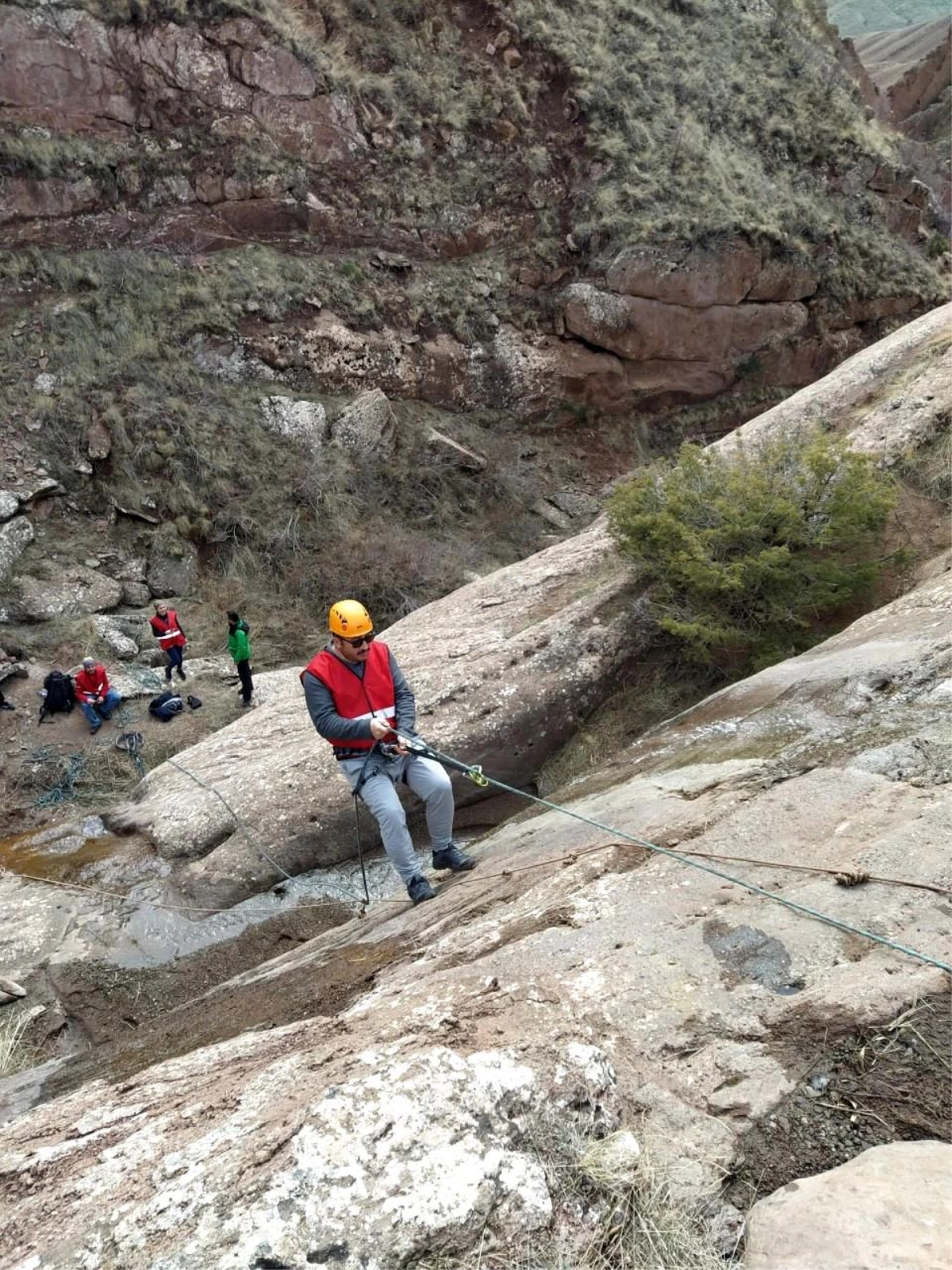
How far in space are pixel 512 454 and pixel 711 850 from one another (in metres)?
15.9

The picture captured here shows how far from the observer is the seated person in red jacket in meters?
10.8

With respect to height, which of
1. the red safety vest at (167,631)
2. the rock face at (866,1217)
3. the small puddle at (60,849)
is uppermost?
the red safety vest at (167,631)

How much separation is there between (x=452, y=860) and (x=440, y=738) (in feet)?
6.25

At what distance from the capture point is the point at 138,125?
17094 mm

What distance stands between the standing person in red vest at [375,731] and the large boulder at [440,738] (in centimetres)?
179

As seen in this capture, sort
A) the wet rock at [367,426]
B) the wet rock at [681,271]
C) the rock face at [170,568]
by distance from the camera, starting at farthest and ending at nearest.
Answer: the wet rock at [681,271], the wet rock at [367,426], the rock face at [170,568]

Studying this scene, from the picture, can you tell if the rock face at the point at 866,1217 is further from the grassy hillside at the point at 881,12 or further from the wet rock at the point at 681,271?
the grassy hillside at the point at 881,12

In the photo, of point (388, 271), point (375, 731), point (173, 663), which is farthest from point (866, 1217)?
point (388, 271)

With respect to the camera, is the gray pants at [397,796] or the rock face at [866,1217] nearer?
the rock face at [866,1217]

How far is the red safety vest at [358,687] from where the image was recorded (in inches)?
185

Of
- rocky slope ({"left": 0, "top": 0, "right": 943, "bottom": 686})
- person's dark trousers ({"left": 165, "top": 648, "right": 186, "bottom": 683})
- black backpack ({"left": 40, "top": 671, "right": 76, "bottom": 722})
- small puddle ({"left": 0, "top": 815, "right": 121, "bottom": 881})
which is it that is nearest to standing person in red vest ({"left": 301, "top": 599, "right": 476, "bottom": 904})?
small puddle ({"left": 0, "top": 815, "right": 121, "bottom": 881})

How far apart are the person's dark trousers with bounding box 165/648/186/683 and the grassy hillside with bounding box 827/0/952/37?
5793 inches

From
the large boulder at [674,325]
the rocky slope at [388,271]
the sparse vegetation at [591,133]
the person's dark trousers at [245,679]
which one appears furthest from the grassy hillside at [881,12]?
the person's dark trousers at [245,679]

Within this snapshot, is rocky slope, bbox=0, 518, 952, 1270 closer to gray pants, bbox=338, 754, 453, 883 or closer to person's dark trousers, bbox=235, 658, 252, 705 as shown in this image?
gray pants, bbox=338, 754, 453, 883
